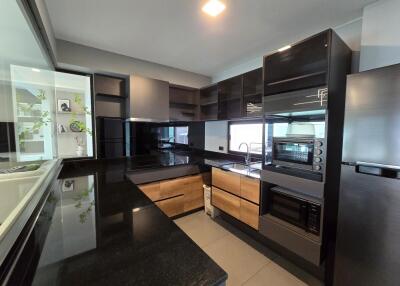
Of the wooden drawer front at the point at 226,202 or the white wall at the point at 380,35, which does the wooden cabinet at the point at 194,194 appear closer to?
the wooden drawer front at the point at 226,202

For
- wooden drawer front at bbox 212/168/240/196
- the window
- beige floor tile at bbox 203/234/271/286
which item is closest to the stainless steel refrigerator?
beige floor tile at bbox 203/234/271/286

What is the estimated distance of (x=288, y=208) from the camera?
Result: 5.68 ft

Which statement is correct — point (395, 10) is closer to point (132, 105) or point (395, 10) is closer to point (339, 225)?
point (339, 225)

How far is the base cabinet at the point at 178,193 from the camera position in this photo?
238 centimetres

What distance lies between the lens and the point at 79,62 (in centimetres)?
220

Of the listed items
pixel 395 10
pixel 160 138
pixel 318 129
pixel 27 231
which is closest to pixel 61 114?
pixel 160 138

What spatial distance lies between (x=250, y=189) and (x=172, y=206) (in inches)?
46.1

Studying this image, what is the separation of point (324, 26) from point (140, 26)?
1.88m

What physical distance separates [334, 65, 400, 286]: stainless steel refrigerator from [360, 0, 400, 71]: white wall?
576mm

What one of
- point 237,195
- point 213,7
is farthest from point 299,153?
point 213,7

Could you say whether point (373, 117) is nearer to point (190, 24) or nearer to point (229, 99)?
point (190, 24)

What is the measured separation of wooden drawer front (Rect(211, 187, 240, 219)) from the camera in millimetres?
2258

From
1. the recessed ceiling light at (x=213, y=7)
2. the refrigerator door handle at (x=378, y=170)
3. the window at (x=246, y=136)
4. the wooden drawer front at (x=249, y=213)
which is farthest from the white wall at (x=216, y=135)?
the refrigerator door handle at (x=378, y=170)

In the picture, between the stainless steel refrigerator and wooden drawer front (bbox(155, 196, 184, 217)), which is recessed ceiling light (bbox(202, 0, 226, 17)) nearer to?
the stainless steel refrigerator
